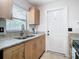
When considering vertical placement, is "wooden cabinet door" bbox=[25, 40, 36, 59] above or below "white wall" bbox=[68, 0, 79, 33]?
below

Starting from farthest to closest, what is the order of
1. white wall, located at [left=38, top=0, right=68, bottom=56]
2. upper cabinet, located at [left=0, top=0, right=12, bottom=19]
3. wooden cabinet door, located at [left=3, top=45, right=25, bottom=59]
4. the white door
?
white wall, located at [left=38, top=0, right=68, bottom=56]
the white door
upper cabinet, located at [left=0, top=0, right=12, bottom=19]
wooden cabinet door, located at [left=3, top=45, right=25, bottom=59]

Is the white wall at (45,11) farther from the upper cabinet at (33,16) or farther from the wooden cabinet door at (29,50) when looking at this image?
the wooden cabinet door at (29,50)

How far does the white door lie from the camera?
3.59 meters

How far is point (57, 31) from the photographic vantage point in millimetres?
3865

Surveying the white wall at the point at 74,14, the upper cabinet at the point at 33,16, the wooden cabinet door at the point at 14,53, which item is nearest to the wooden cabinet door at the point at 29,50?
the wooden cabinet door at the point at 14,53

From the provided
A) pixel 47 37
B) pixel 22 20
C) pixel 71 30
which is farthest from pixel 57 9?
pixel 22 20

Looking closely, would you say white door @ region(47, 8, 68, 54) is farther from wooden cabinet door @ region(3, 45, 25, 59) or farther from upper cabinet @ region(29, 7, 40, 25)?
wooden cabinet door @ region(3, 45, 25, 59)

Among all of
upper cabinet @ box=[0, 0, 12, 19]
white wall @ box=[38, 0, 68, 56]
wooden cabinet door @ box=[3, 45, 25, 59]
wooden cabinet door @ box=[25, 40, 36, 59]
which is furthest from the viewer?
white wall @ box=[38, 0, 68, 56]

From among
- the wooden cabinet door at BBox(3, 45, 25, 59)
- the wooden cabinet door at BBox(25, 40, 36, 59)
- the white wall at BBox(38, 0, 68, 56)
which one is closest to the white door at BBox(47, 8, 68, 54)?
the white wall at BBox(38, 0, 68, 56)

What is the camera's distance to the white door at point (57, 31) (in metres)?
3.59

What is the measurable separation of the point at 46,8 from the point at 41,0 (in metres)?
0.60

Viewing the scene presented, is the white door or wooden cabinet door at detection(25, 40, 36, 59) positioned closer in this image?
wooden cabinet door at detection(25, 40, 36, 59)

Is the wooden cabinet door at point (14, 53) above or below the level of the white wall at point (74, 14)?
below

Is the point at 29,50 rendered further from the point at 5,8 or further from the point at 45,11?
the point at 45,11
